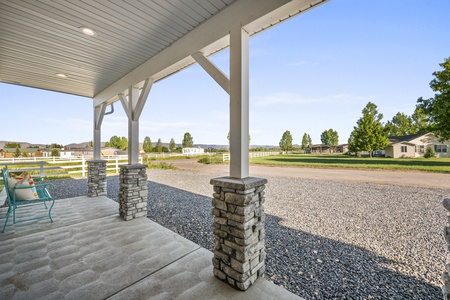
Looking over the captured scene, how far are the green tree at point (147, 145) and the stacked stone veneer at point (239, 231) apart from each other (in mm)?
38617

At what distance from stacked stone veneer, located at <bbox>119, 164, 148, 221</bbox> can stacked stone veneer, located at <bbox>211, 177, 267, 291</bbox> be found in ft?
8.04

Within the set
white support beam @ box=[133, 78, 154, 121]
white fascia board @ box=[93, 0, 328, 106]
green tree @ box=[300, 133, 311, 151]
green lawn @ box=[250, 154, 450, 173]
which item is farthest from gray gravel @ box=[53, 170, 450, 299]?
green tree @ box=[300, 133, 311, 151]

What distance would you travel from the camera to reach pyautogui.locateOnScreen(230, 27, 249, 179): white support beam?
204cm

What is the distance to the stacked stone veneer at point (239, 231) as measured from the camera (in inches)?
72.4

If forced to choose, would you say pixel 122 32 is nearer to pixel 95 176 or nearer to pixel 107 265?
pixel 107 265

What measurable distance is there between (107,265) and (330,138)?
39664mm

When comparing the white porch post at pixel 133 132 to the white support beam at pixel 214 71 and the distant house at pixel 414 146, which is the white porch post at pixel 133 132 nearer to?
the white support beam at pixel 214 71

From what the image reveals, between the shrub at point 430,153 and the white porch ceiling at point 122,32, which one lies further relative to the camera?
the shrub at point 430,153

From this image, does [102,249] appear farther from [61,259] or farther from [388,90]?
[388,90]

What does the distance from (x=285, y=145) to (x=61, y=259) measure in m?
38.3

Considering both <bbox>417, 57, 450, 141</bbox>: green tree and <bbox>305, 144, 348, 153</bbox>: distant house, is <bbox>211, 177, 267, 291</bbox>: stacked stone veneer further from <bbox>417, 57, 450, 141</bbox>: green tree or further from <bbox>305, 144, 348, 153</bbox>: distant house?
<bbox>305, 144, 348, 153</bbox>: distant house

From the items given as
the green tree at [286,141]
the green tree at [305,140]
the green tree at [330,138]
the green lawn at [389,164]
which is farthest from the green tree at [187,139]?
the green tree at [330,138]

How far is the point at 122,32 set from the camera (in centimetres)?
269

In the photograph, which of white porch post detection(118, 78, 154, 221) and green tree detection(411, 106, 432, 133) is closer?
white porch post detection(118, 78, 154, 221)
